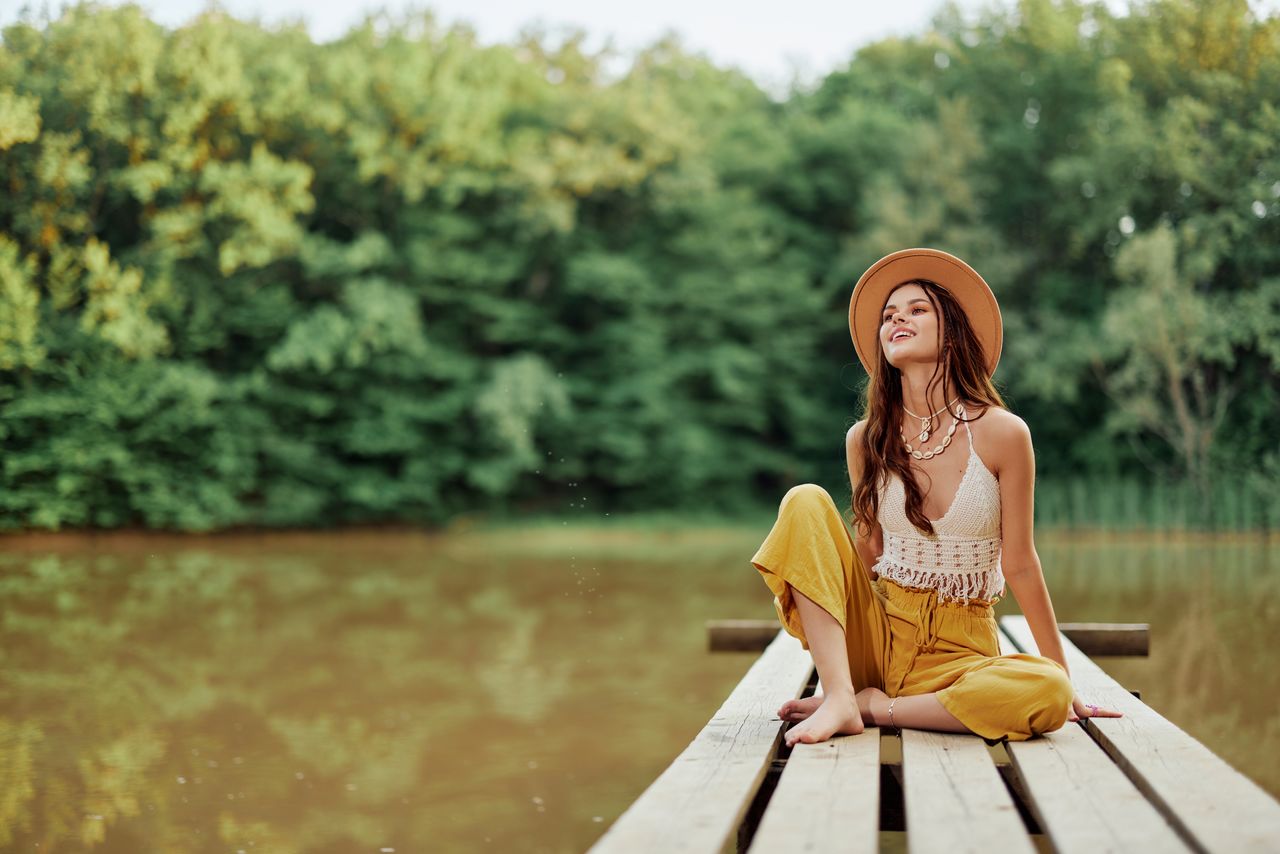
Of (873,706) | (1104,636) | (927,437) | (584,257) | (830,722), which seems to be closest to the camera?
(830,722)

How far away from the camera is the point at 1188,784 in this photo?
1.72m

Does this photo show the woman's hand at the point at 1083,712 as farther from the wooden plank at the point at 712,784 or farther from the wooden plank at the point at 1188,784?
the wooden plank at the point at 712,784

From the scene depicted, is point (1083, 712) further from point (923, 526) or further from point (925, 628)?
point (923, 526)

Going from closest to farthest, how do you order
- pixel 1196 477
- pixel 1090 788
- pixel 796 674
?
pixel 1090 788 → pixel 796 674 → pixel 1196 477

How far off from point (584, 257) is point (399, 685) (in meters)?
10.1

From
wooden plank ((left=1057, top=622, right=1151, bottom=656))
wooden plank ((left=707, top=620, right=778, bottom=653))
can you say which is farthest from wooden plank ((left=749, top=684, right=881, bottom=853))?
wooden plank ((left=1057, top=622, right=1151, bottom=656))

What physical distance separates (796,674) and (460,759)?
1.49 m

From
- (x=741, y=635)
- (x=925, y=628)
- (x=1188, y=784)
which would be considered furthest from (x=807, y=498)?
(x=741, y=635)

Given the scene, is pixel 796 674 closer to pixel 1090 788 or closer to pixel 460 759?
pixel 1090 788

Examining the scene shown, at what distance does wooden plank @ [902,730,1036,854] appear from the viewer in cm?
147

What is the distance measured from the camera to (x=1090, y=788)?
5.70 ft

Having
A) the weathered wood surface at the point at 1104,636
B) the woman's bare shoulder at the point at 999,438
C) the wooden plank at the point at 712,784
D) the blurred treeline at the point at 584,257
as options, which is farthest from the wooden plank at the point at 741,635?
the blurred treeline at the point at 584,257

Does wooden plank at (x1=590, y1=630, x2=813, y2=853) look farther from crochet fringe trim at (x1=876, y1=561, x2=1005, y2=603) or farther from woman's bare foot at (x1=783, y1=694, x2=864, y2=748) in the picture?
crochet fringe trim at (x1=876, y1=561, x2=1005, y2=603)

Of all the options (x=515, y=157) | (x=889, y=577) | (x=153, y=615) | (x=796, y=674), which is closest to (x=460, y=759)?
(x=796, y=674)
